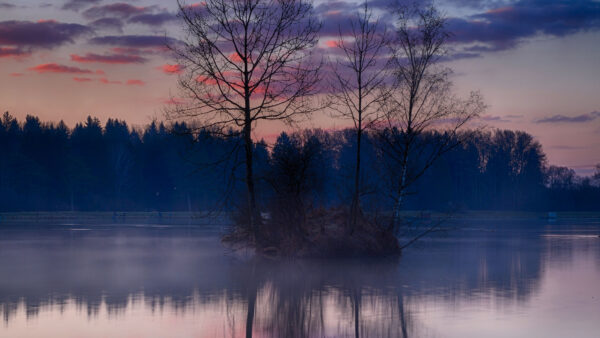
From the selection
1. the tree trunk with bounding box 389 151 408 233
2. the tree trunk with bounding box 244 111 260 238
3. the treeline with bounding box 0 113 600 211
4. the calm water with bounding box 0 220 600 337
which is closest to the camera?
the calm water with bounding box 0 220 600 337

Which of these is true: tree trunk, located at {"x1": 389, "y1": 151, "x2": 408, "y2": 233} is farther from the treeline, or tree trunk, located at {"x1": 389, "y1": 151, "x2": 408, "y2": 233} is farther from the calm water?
the treeline

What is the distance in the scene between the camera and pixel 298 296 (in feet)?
54.5

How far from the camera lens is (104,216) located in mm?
97250

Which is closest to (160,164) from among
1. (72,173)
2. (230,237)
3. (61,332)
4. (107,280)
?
(72,173)

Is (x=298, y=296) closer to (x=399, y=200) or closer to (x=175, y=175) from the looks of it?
(x=399, y=200)

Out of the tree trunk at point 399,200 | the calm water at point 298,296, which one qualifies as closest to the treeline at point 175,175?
the tree trunk at point 399,200

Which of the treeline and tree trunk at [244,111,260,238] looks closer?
tree trunk at [244,111,260,238]

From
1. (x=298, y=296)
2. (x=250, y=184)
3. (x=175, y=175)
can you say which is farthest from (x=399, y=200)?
(x=175, y=175)

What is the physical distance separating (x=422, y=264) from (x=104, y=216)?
78.7m

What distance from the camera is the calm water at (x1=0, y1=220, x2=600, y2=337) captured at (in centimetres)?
1250

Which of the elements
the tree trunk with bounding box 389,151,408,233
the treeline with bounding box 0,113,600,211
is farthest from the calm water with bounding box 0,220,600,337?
the treeline with bounding box 0,113,600,211

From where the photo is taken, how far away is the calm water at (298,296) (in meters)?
12.5

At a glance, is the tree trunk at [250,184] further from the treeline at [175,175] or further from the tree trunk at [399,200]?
the treeline at [175,175]

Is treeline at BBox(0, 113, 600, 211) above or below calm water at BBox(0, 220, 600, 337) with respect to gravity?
above
